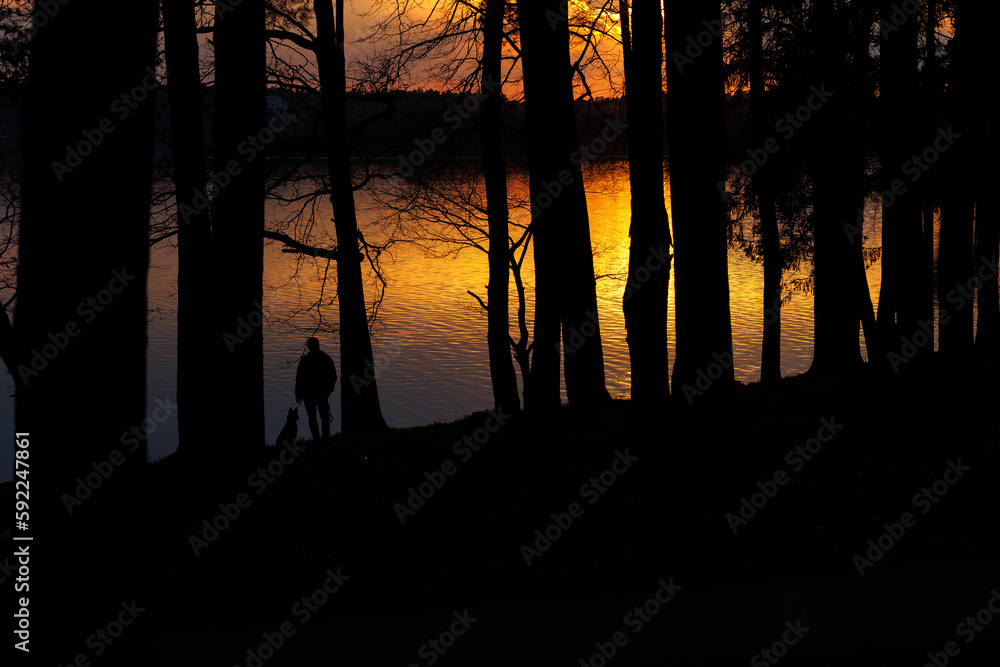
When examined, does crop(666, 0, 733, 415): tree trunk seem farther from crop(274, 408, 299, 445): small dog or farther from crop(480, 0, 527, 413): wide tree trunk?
crop(274, 408, 299, 445): small dog

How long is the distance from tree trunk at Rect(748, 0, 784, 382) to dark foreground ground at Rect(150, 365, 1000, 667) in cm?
598

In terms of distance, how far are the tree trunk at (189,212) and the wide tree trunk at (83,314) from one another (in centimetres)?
346

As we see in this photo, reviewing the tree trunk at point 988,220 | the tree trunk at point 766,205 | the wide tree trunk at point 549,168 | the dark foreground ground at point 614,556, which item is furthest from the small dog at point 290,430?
the tree trunk at point 988,220

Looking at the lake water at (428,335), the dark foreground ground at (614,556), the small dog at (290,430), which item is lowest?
the lake water at (428,335)

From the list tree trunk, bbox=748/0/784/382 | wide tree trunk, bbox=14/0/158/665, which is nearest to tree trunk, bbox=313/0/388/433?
tree trunk, bbox=748/0/784/382

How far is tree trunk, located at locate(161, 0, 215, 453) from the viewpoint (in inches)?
290

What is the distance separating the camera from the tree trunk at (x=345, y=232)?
15664mm

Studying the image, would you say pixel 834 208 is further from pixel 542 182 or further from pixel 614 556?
pixel 614 556

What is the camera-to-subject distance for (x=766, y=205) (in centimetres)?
1695

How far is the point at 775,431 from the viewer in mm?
10977

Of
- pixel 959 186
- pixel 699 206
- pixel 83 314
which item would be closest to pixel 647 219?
pixel 699 206

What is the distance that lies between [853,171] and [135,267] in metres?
15.9

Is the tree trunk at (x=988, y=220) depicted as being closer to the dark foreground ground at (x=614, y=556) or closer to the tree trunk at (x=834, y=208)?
the dark foreground ground at (x=614, y=556)

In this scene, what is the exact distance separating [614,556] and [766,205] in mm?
11501
